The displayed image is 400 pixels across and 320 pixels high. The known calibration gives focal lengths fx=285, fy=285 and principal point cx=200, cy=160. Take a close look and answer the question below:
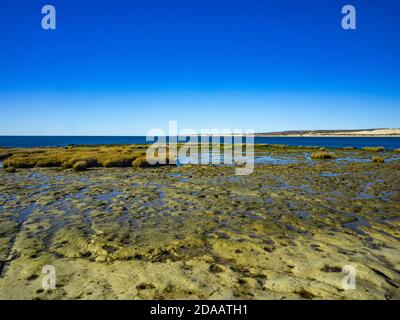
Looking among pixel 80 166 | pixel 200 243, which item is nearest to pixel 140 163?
pixel 80 166

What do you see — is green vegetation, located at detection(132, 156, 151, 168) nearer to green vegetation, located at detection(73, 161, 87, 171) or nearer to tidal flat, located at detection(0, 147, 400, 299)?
green vegetation, located at detection(73, 161, 87, 171)

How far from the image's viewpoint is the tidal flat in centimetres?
526

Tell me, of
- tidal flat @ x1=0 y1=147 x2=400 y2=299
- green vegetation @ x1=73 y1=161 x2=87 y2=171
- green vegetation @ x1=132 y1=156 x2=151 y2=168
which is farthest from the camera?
green vegetation @ x1=132 y1=156 x2=151 y2=168

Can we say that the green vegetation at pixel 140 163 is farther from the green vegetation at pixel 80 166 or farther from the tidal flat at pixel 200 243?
the tidal flat at pixel 200 243

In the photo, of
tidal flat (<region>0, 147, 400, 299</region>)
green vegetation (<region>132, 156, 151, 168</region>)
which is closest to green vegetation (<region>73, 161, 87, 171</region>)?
green vegetation (<region>132, 156, 151, 168</region>)

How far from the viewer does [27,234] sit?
27.1 ft

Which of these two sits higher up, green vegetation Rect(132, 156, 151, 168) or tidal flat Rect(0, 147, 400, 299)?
green vegetation Rect(132, 156, 151, 168)

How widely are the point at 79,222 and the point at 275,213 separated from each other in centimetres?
691

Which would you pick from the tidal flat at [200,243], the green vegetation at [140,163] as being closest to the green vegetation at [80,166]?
the green vegetation at [140,163]

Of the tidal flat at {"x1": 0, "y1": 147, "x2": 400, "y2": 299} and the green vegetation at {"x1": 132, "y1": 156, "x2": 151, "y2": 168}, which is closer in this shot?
the tidal flat at {"x1": 0, "y1": 147, "x2": 400, "y2": 299}

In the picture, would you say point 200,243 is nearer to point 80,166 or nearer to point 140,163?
point 80,166

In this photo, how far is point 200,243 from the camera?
755cm
